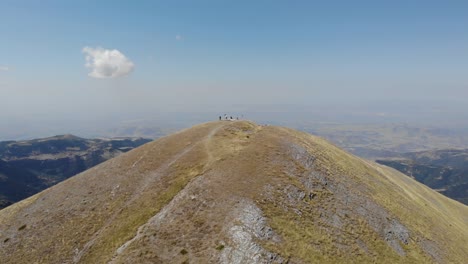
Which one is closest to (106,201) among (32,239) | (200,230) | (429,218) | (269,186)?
(32,239)

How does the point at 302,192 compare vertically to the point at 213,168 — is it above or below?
below

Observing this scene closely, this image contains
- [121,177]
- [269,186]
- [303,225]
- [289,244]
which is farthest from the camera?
[121,177]

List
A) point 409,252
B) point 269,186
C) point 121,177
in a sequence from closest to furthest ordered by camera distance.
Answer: point 409,252, point 269,186, point 121,177

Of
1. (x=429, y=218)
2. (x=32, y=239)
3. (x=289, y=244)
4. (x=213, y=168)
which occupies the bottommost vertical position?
(x=429, y=218)

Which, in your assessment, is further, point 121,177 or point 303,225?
point 121,177

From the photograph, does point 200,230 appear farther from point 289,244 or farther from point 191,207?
point 289,244

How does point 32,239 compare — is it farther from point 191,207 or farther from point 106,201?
point 191,207
